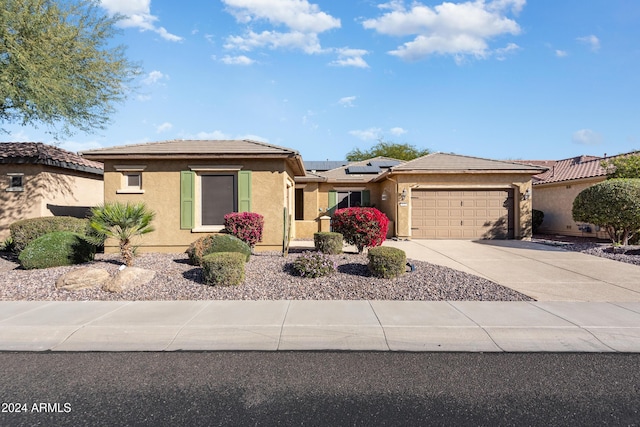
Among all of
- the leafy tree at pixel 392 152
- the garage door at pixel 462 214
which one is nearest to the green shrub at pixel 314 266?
the garage door at pixel 462 214

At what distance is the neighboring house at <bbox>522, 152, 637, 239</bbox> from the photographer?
56.2 ft

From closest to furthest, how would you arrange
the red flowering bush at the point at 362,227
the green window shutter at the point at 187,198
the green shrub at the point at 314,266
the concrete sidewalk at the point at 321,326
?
the concrete sidewalk at the point at 321,326
the green shrub at the point at 314,266
the red flowering bush at the point at 362,227
the green window shutter at the point at 187,198

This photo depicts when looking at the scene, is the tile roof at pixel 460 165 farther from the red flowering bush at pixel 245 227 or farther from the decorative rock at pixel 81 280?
the decorative rock at pixel 81 280

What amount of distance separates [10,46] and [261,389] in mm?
12915

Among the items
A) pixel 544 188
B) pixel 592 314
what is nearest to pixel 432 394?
pixel 592 314

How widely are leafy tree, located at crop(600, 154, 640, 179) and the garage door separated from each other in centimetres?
396

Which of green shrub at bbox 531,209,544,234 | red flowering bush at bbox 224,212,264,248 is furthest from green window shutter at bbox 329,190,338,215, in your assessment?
green shrub at bbox 531,209,544,234

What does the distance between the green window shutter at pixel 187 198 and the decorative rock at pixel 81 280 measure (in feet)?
14.9

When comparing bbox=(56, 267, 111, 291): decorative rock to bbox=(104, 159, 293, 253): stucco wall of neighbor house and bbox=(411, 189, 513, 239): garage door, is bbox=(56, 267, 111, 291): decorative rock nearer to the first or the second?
bbox=(104, 159, 293, 253): stucco wall of neighbor house

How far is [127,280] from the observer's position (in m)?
7.29

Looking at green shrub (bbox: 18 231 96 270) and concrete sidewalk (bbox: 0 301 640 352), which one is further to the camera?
green shrub (bbox: 18 231 96 270)

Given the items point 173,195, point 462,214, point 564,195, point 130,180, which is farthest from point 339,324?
point 564,195

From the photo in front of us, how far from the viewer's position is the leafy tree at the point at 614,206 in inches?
444

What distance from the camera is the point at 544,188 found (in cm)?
2042
